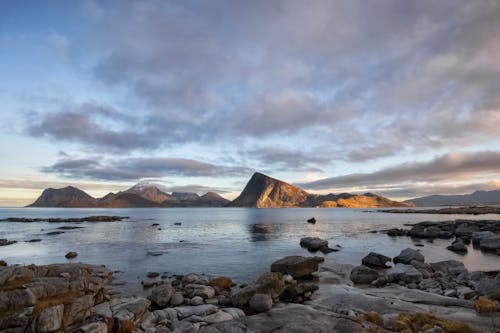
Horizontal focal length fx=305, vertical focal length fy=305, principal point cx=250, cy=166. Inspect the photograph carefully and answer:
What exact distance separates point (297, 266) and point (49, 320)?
22800 millimetres

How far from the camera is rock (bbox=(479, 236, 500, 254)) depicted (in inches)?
1879

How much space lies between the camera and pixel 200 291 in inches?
977

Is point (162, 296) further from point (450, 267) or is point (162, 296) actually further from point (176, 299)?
point (450, 267)

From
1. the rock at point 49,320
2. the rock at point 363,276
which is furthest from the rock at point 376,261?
the rock at point 49,320

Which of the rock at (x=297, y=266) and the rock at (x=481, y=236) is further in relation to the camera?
the rock at (x=481, y=236)

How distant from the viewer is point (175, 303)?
22.6m

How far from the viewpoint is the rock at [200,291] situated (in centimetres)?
2447

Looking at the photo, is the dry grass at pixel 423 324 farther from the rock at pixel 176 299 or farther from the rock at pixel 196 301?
the rock at pixel 176 299

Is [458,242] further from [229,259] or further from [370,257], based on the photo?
[229,259]

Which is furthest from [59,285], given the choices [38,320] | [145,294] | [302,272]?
[302,272]

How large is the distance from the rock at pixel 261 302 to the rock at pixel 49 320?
38.7 feet

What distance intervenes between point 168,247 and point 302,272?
32.8m

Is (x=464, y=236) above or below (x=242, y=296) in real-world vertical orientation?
below

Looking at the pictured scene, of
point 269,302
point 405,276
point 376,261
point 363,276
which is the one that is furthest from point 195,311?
point 376,261
